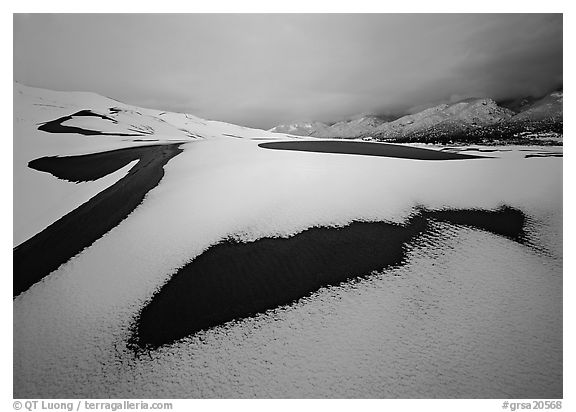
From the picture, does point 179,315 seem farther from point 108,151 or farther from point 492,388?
point 108,151

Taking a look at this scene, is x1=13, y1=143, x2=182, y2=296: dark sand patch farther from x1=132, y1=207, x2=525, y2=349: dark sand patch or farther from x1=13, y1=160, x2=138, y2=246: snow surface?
x1=132, y1=207, x2=525, y2=349: dark sand patch

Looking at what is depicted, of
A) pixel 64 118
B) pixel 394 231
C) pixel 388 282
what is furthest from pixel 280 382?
pixel 64 118

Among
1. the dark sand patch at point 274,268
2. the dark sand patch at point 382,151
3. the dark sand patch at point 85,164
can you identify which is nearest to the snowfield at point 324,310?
the dark sand patch at point 274,268

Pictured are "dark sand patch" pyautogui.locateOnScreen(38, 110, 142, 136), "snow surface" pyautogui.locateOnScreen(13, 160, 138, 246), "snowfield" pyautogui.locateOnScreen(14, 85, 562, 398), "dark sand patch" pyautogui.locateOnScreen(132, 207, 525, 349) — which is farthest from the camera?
"dark sand patch" pyautogui.locateOnScreen(38, 110, 142, 136)

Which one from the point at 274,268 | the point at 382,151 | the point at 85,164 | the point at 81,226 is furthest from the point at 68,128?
the point at 274,268

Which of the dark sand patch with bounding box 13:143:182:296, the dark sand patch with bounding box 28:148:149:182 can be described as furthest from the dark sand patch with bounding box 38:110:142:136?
the dark sand patch with bounding box 13:143:182:296

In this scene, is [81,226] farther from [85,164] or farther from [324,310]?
[85,164]
